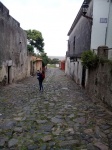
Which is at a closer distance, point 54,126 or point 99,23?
point 54,126

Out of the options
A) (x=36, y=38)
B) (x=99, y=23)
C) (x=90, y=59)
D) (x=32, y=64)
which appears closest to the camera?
(x=90, y=59)

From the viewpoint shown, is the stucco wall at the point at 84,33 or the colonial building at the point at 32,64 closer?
the stucco wall at the point at 84,33

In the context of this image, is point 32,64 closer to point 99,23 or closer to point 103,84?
point 99,23

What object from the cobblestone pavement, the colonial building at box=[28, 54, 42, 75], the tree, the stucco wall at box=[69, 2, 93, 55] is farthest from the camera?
the tree

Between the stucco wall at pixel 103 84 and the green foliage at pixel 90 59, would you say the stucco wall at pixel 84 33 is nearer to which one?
the green foliage at pixel 90 59

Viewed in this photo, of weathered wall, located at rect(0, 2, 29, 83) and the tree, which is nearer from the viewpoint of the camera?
weathered wall, located at rect(0, 2, 29, 83)

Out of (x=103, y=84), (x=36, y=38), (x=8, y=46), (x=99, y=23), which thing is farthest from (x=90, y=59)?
(x=36, y=38)

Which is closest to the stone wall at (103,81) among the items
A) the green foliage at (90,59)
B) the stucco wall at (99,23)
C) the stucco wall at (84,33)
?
the green foliage at (90,59)

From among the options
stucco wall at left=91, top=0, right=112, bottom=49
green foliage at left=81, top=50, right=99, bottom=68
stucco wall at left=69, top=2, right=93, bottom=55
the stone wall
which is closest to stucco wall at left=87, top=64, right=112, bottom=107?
the stone wall

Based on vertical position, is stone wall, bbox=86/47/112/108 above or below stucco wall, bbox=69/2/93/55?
below

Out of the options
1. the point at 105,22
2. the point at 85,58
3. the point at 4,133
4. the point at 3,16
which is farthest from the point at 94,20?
the point at 4,133

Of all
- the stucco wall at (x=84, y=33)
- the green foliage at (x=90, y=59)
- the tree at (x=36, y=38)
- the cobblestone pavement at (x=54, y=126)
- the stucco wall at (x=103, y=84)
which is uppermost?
the tree at (x=36, y=38)

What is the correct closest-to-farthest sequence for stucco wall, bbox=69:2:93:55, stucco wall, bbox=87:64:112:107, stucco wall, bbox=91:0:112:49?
stucco wall, bbox=87:64:112:107 < stucco wall, bbox=91:0:112:49 < stucco wall, bbox=69:2:93:55

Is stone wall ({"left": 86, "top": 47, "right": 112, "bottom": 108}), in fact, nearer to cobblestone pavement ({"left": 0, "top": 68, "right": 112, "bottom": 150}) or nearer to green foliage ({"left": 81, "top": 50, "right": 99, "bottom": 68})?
green foliage ({"left": 81, "top": 50, "right": 99, "bottom": 68})
